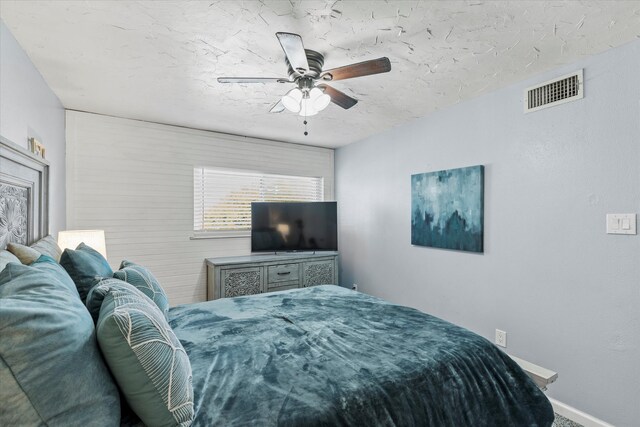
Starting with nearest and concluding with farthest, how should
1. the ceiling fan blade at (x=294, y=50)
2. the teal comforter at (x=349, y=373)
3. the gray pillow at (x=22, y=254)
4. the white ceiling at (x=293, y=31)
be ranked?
the teal comforter at (x=349, y=373) < the gray pillow at (x=22, y=254) < the ceiling fan blade at (x=294, y=50) < the white ceiling at (x=293, y=31)

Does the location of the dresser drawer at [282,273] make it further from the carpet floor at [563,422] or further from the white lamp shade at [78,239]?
the carpet floor at [563,422]

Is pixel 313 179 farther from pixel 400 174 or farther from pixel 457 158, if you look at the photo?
pixel 457 158

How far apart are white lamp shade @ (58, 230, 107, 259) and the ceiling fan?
5.54ft

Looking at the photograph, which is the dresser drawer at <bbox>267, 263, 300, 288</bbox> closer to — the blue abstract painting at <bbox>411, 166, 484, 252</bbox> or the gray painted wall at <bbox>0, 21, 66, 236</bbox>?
the blue abstract painting at <bbox>411, 166, 484, 252</bbox>

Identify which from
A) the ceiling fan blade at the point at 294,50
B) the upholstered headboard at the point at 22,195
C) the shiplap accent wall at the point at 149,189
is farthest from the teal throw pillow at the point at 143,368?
the shiplap accent wall at the point at 149,189

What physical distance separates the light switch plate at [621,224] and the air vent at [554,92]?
86 centimetres

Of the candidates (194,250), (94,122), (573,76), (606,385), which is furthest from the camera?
(194,250)

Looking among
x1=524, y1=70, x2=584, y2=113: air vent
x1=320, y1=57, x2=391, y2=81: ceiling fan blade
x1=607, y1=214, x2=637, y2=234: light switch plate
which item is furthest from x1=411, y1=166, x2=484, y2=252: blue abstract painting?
x1=320, y1=57, x2=391, y2=81: ceiling fan blade

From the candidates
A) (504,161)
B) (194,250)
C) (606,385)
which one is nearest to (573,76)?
(504,161)

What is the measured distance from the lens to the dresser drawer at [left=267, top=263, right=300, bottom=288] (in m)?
3.87

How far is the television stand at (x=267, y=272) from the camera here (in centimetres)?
359

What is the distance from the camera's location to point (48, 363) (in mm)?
770

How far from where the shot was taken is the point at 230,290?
3.62 meters

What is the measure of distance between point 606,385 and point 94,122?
194 inches
